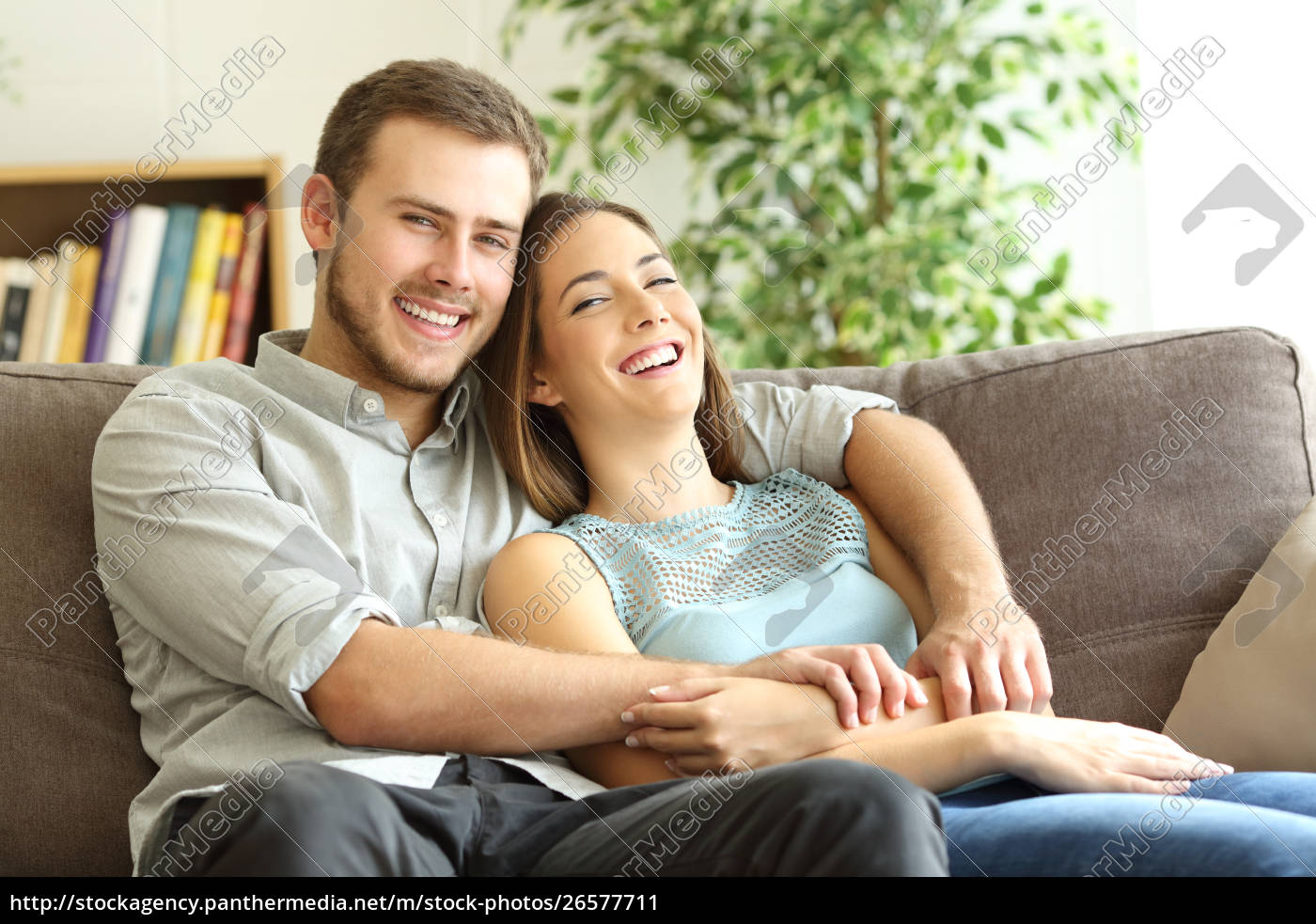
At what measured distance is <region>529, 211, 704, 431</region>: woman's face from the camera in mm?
1450

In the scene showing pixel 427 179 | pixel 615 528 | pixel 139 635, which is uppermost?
pixel 427 179

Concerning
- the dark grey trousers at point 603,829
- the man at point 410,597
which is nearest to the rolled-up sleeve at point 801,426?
the man at point 410,597

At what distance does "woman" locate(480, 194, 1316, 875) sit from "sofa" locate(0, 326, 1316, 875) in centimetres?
18

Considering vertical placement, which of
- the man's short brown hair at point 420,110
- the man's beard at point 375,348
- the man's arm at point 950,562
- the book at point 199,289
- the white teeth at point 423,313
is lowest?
the book at point 199,289

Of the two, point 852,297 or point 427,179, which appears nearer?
point 427,179

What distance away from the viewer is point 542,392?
4.97 ft

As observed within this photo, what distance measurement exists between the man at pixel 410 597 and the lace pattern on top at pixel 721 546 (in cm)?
6

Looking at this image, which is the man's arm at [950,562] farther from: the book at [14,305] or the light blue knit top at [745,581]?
the book at [14,305]

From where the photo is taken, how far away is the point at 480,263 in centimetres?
145

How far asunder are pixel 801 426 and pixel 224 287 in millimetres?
1611

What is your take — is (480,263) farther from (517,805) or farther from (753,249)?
(753,249)

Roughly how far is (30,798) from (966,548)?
1.04 m

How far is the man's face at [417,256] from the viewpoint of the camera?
55.4 inches

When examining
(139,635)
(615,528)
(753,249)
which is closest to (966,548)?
(615,528)
